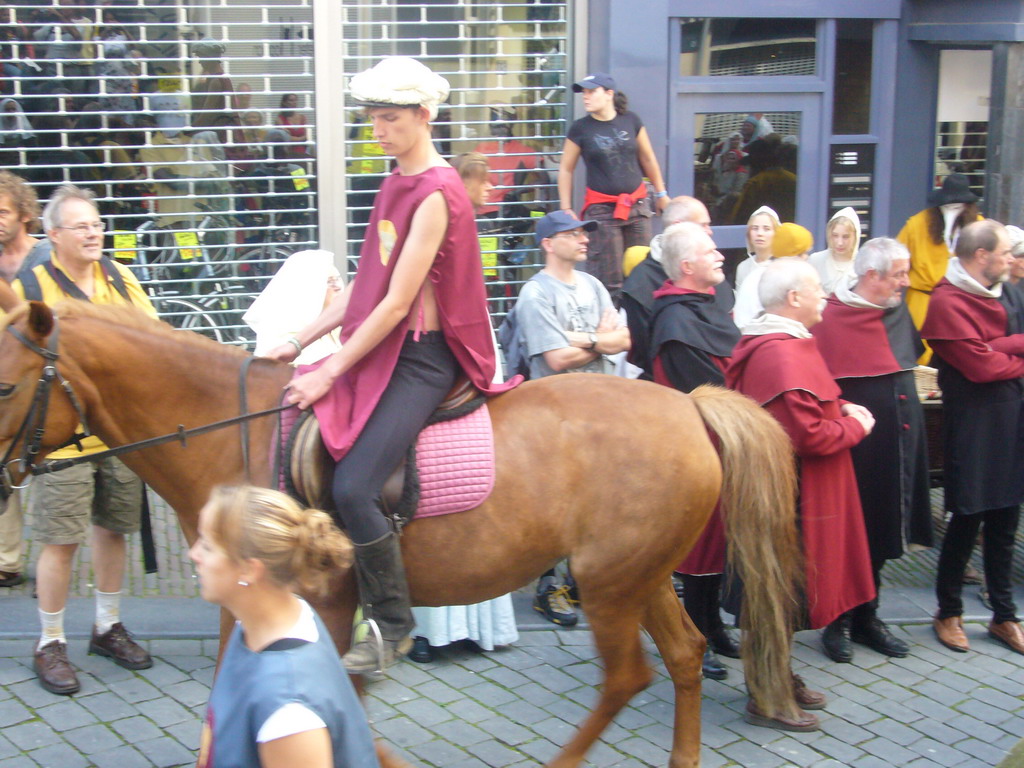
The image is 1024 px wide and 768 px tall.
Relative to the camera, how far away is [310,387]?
366cm

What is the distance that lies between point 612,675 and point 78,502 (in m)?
2.44

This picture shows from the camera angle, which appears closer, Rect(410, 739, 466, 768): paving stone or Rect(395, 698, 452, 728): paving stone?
Rect(410, 739, 466, 768): paving stone

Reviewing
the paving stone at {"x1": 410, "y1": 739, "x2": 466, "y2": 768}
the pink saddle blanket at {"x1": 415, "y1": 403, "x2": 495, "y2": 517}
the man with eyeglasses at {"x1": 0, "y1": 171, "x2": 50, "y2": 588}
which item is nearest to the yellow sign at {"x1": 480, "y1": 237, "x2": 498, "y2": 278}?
the man with eyeglasses at {"x1": 0, "y1": 171, "x2": 50, "y2": 588}

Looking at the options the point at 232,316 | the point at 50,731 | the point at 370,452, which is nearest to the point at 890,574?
the point at 370,452

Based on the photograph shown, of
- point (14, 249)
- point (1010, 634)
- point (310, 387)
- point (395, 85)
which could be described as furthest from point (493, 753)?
point (14, 249)

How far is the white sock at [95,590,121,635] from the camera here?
508 cm

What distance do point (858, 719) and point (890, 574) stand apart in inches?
76.8

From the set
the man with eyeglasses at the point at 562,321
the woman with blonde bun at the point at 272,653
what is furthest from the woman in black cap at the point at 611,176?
the woman with blonde bun at the point at 272,653

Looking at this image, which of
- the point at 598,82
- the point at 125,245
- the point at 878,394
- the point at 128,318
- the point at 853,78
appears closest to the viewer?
the point at 128,318

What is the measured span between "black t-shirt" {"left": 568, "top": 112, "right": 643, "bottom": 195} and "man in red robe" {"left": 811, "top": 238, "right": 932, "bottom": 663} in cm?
319

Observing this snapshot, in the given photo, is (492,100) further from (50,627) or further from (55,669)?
(55,669)

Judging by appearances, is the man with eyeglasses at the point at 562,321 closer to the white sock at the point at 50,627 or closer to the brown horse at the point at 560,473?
the brown horse at the point at 560,473

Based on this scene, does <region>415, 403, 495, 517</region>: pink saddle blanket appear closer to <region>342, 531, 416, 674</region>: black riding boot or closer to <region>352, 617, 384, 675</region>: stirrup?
<region>342, 531, 416, 674</region>: black riding boot

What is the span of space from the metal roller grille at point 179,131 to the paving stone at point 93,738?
15.3 feet
